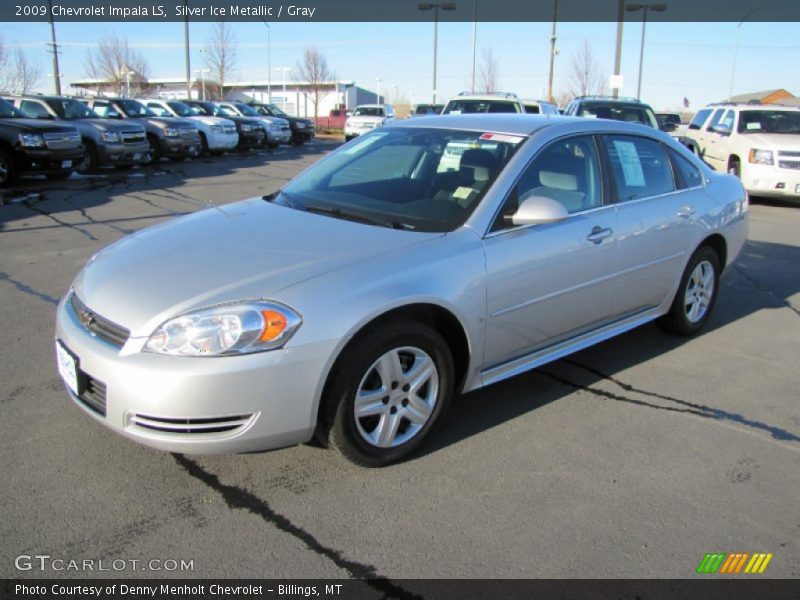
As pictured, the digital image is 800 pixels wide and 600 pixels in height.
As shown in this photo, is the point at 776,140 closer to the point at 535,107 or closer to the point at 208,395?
the point at 535,107

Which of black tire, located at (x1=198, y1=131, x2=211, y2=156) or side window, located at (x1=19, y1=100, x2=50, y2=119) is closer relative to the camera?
side window, located at (x1=19, y1=100, x2=50, y2=119)

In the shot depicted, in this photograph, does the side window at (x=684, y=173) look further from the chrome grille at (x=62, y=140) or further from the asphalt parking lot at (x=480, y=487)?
the chrome grille at (x=62, y=140)

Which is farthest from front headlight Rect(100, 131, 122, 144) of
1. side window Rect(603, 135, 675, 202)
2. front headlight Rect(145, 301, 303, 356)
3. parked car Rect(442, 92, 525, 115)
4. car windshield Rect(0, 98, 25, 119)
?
front headlight Rect(145, 301, 303, 356)

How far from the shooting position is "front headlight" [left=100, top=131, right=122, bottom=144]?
1469 cm

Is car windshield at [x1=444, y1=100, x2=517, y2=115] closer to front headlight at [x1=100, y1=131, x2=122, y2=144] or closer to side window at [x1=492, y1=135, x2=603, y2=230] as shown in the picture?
front headlight at [x1=100, y1=131, x2=122, y2=144]

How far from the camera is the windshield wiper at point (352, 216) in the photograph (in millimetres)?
3602

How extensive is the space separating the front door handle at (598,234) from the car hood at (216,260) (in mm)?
1208

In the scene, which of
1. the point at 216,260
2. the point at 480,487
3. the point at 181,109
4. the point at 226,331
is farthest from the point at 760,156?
the point at 181,109

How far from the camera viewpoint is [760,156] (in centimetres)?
1261

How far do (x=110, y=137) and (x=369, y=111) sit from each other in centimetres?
1622

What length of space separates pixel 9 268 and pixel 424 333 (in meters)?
5.38

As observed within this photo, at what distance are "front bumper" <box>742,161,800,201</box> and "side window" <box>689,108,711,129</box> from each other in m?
3.64

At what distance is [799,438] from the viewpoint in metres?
3.76

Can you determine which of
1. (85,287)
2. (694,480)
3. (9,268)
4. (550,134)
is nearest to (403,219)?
(550,134)
